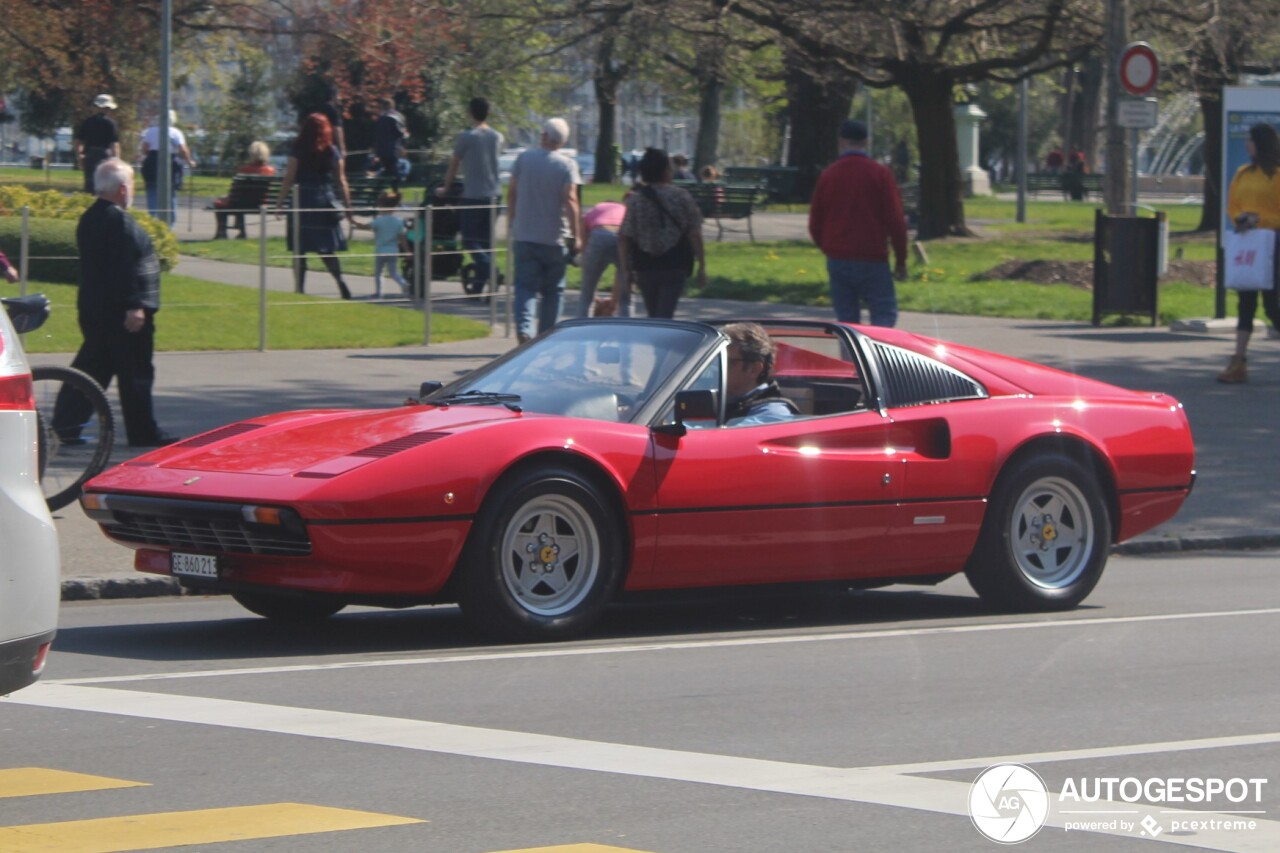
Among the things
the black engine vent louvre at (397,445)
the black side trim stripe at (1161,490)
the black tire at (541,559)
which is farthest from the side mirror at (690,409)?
the black side trim stripe at (1161,490)

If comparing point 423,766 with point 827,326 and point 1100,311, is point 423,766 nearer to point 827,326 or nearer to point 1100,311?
point 827,326

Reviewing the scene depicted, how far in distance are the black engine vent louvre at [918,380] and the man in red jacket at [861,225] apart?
547 cm

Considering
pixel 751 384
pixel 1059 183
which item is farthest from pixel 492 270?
pixel 1059 183

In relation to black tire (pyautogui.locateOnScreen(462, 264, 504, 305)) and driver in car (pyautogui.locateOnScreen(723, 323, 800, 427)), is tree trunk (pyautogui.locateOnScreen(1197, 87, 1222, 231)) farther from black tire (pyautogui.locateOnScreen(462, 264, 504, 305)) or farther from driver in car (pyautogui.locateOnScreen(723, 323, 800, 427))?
driver in car (pyautogui.locateOnScreen(723, 323, 800, 427))

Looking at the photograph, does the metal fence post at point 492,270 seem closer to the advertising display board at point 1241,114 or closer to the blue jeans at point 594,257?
the blue jeans at point 594,257

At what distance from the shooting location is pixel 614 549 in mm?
8016

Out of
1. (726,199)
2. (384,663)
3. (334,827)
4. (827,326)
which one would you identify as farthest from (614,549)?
(726,199)

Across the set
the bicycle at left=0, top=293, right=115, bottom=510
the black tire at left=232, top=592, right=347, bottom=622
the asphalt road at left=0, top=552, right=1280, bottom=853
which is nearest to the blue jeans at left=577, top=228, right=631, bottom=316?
the bicycle at left=0, top=293, right=115, bottom=510

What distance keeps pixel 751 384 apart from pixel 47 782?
3951 millimetres

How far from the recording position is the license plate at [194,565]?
770cm

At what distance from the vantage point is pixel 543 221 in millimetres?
16312

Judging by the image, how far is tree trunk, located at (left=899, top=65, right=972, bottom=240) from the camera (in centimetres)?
3266

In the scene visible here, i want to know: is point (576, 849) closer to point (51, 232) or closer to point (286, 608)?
point (286, 608)

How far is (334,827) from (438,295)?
671 inches
